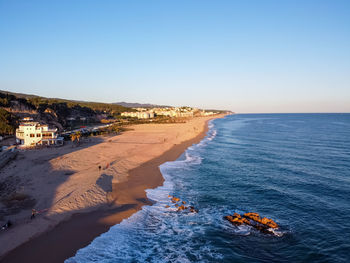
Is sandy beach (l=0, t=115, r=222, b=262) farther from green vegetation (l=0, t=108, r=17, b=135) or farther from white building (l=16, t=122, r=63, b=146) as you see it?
green vegetation (l=0, t=108, r=17, b=135)

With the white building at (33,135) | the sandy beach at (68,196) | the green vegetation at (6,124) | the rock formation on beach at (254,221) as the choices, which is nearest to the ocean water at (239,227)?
the rock formation on beach at (254,221)

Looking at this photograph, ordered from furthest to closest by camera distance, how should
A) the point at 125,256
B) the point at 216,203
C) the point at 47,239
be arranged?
the point at 216,203 → the point at 47,239 → the point at 125,256

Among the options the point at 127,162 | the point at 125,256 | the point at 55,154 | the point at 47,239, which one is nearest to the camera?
the point at 125,256

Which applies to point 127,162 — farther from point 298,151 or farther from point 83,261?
point 298,151

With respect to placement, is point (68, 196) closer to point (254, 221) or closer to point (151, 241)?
point (151, 241)

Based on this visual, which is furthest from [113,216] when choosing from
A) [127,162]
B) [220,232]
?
[127,162]

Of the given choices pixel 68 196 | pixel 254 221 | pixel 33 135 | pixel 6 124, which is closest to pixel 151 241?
pixel 254 221

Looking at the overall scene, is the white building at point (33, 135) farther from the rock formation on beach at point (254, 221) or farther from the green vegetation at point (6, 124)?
the rock formation on beach at point (254, 221)
